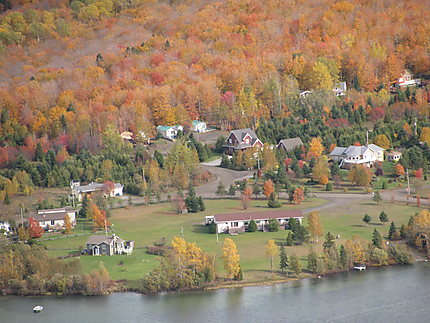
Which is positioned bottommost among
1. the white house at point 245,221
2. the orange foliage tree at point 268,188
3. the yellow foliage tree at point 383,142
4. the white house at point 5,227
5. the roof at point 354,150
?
the white house at point 245,221

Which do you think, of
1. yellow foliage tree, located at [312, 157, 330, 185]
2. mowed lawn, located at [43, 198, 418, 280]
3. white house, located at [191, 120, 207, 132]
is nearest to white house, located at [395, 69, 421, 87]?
white house, located at [191, 120, 207, 132]

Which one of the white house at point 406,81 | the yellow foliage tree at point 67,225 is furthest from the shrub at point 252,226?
the white house at point 406,81

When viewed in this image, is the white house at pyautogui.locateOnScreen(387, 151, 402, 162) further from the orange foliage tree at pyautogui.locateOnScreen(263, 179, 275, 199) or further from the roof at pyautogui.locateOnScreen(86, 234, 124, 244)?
the roof at pyautogui.locateOnScreen(86, 234, 124, 244)

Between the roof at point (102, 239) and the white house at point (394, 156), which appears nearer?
the roof at point (102, 239)

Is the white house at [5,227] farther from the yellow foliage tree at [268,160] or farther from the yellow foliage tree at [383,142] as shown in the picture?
the yellow foliage tree at [383,142]

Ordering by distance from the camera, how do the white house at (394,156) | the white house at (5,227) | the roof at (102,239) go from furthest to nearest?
the white house at (394,156) < the white house at (5,227) < the roof at (102,239)

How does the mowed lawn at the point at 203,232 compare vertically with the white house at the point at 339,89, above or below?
below
